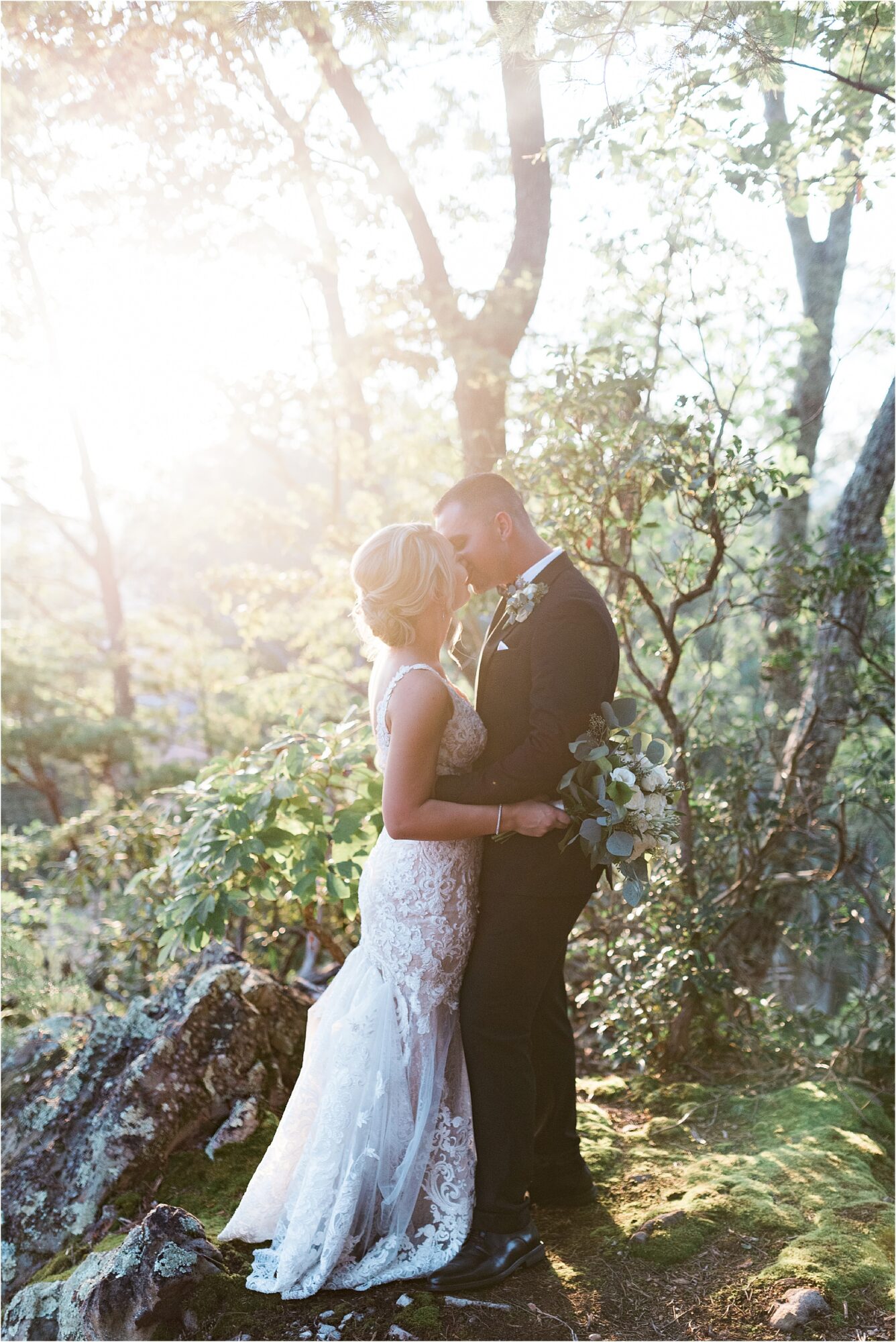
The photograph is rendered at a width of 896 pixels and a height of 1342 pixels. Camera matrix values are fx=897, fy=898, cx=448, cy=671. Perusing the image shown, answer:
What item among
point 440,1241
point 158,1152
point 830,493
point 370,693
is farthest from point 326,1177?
point 830,493

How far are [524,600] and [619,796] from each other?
27.5 inches

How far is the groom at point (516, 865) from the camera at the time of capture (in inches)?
108

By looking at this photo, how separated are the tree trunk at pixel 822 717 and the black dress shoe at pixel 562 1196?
2.07 m

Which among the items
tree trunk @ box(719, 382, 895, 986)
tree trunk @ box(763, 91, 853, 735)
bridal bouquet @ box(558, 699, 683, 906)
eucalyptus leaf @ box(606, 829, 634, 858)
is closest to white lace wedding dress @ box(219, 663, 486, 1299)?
bridal bouquet @ box(558, 699, 683, 906)

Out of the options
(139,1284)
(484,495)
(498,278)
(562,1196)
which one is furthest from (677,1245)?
(498,278)

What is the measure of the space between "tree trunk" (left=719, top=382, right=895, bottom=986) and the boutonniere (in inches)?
101

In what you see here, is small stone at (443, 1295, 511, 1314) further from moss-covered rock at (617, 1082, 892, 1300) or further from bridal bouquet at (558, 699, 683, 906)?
bridal bouquet at (558, 699, 683, 906)

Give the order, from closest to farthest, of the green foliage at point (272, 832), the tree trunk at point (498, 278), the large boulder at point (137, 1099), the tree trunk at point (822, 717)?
1. the large boulder at point (137, 1099)
2. the green foliage at point (272, 832)
3. the tree trunk at point (822, 717)
4. the tree trunk at point (498, 278)

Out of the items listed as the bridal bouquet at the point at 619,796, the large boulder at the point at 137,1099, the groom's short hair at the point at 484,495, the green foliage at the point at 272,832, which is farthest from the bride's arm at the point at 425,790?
the large boulder at the point at 137,1099

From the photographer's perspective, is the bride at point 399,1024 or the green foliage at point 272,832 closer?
the bride at point 399,1024

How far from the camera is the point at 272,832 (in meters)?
3.65

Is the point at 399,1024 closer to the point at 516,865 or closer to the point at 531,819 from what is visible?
the point at 516,865

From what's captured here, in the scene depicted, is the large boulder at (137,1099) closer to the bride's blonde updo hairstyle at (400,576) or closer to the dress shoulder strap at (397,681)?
the dress shoulder strap at (397,681)

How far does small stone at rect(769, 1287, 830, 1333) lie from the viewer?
249 centimetres
